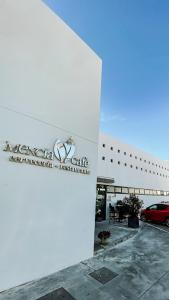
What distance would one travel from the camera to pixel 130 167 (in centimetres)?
1425

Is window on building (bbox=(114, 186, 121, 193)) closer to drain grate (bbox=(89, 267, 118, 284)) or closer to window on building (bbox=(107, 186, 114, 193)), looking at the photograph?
window on building (bbox=(107, 186, 114, 193))

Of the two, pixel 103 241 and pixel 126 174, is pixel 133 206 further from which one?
pixel 126 174

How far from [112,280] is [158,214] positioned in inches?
325

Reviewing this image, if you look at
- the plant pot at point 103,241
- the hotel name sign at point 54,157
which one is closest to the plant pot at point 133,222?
the plant pot at point 103,241

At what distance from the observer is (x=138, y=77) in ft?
30.2

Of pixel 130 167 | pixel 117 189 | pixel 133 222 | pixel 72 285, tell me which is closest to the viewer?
pixel 72 285

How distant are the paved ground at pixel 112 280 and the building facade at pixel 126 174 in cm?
533

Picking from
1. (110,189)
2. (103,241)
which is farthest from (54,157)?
(110,189)

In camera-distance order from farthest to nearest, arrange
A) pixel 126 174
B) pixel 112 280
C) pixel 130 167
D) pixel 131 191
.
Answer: pixel 130 167
pixel 131 191
pixel 126 174
pixel 112 280

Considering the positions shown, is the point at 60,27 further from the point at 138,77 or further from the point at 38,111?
the point at 138,77

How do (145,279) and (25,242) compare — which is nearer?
(25,242)

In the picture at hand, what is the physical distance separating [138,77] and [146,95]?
1.24m

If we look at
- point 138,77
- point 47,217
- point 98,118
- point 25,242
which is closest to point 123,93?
point 138,77

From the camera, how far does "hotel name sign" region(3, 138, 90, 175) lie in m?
3.49
